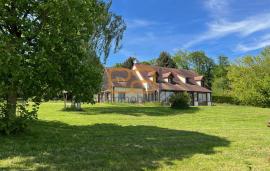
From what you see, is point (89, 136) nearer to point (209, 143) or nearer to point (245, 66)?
point (209, 143)

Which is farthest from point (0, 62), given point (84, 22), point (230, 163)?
point (230, 163)

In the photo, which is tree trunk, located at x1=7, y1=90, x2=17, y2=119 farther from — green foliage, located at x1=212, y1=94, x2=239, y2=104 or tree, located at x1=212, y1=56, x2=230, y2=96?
tree, located at x1=212, y1=56, x2=230, y2=96

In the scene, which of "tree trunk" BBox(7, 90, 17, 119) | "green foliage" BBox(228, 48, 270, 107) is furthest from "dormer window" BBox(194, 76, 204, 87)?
"tree trunk" BBox(7, 90, 17, 119)

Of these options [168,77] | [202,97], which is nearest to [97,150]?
[168,77]

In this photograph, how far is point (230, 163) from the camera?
10.6m

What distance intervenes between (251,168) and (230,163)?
0.78m

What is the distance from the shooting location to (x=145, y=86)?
6241 cm

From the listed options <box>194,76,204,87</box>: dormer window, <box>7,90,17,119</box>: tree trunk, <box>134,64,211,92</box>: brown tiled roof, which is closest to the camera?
<box>7,90,17,119</box>: tree trunk

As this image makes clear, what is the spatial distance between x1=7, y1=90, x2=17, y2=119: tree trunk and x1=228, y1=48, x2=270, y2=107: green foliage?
48.5m

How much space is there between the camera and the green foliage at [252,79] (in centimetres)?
5759

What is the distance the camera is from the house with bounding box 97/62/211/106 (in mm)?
59781

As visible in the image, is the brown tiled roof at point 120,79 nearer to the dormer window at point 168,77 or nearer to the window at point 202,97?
the dormer window at point 168,77

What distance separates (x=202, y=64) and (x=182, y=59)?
22.9 ft

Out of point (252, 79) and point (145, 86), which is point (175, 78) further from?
point (252, 79)
